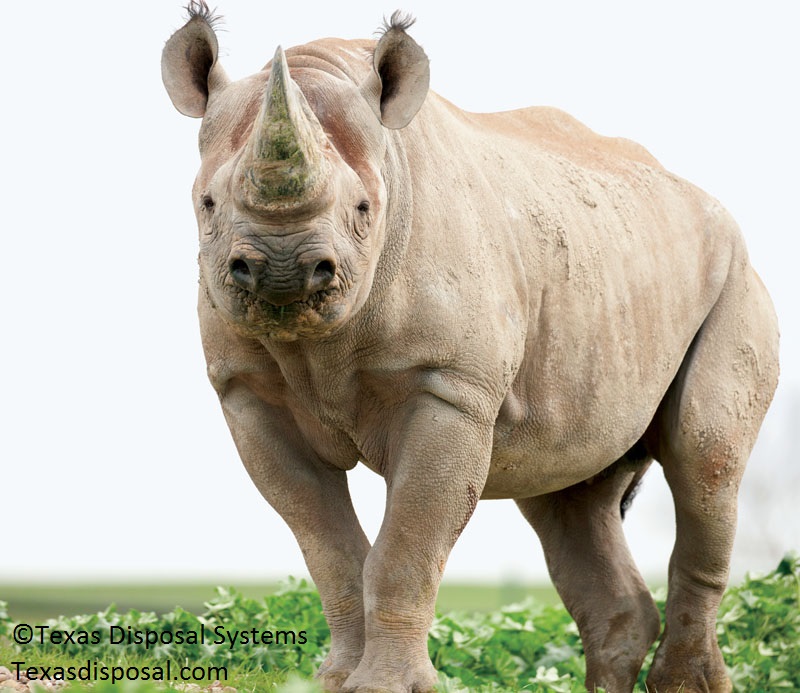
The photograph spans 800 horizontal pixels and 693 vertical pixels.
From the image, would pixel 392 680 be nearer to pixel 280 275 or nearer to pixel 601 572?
pixel 280 275

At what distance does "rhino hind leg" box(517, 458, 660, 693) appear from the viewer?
7535 millimetres

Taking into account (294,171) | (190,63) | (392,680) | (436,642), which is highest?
(190,63)

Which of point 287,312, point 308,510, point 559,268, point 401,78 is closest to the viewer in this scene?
point 287,312

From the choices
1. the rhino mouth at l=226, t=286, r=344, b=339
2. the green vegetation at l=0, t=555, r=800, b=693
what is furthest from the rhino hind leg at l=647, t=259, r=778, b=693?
the rhino mouth at l=226, t=286, r=344, b=339

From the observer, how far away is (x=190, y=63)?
5.45m

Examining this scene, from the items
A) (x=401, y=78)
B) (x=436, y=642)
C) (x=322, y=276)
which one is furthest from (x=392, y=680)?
(x=436, y=642)

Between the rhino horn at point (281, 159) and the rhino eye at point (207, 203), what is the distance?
258 mm

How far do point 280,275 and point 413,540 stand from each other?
1.31m

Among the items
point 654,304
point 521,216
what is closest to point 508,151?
point 521,216

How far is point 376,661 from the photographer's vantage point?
17.9 feet

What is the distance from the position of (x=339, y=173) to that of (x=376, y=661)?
1885 millimetres

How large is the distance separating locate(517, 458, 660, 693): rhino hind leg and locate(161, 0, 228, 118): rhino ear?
3.28 m

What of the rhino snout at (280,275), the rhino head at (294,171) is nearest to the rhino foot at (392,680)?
the rhino head at (294,171)

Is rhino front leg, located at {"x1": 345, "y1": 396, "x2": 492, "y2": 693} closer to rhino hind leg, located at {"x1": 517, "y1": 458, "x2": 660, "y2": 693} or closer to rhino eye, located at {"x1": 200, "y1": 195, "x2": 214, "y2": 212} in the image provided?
rhino eye, located at {"x1": 200, "y1": 195, "x2": 214, "y2": 212}
